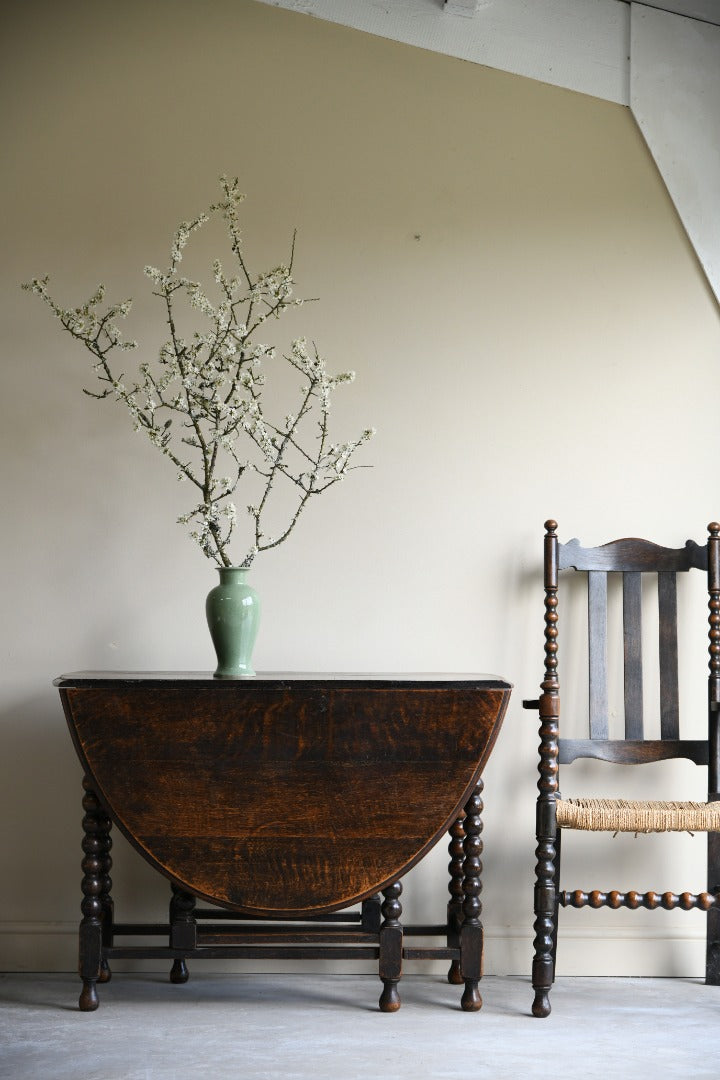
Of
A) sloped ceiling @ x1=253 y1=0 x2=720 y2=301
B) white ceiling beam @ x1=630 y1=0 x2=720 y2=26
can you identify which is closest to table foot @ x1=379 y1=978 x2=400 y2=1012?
sloped ceiling @ x1=253 y1=0 x2=720 y2=301

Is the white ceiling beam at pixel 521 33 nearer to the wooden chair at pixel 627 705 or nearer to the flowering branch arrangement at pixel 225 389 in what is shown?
the flowering branch arrangement at pixel 225 389

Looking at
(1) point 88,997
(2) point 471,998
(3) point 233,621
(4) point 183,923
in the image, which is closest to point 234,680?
(3) point 233,621

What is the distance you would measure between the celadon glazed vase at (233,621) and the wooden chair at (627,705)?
0.68 m

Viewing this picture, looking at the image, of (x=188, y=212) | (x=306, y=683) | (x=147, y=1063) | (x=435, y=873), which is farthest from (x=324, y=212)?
(x=147, y=1063)

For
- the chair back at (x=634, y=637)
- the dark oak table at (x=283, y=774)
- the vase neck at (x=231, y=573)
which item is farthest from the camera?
the chair back at (x=634, y=637)

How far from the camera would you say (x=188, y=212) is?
267cm

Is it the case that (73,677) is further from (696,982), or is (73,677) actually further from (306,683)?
(696,982)

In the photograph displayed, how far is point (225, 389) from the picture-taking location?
2.59 meters

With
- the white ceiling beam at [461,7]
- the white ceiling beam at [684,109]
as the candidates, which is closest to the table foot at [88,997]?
the white ceiling beam at [684,109]

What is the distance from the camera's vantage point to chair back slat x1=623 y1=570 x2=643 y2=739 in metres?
2.47

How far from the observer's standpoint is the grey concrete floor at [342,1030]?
1.85 metres

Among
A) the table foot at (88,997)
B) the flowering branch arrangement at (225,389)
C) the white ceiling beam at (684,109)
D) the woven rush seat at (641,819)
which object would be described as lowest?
the table foot at (88,997)

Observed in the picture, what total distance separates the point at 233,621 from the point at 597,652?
0.93 meters

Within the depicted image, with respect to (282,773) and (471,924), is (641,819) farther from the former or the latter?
(282,773)
